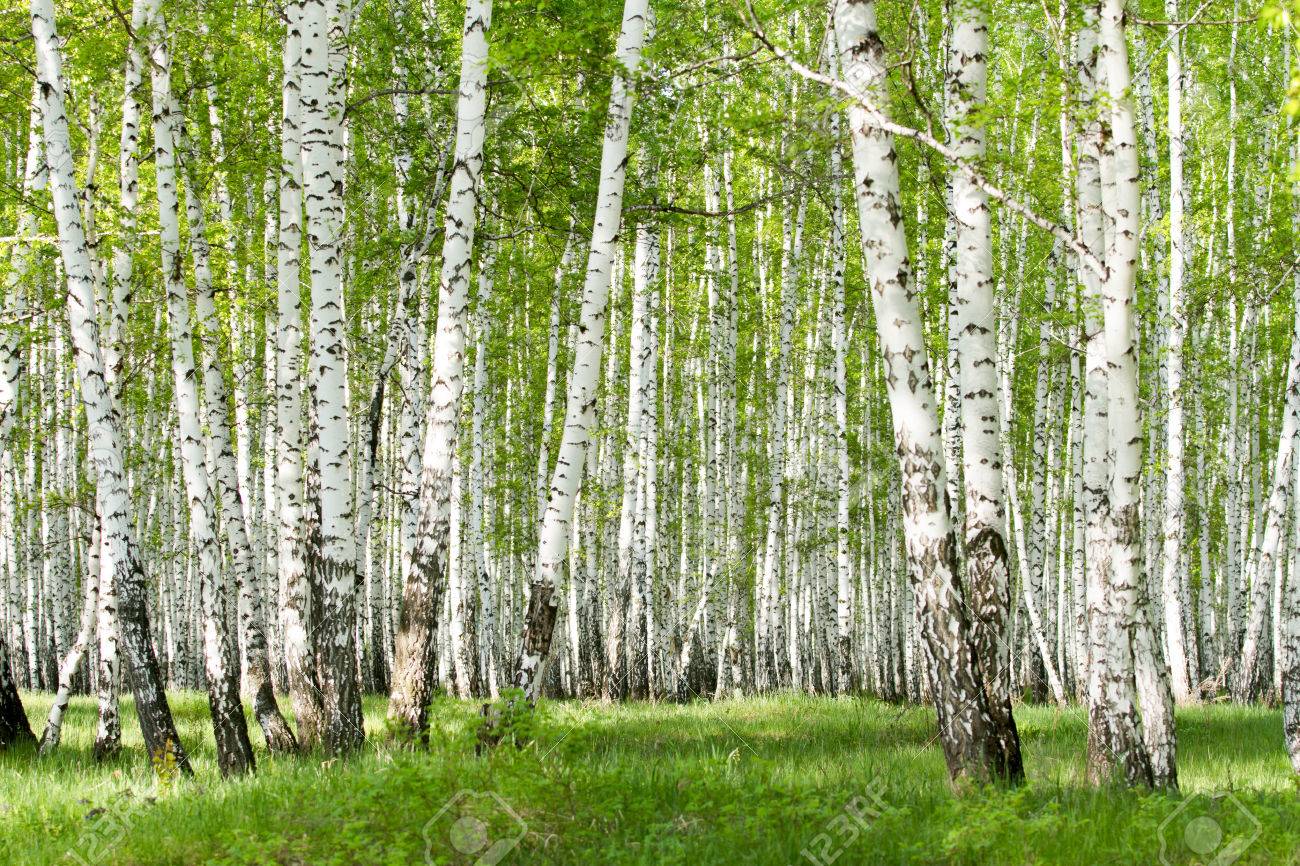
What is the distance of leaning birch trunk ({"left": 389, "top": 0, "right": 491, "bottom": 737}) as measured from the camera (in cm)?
736

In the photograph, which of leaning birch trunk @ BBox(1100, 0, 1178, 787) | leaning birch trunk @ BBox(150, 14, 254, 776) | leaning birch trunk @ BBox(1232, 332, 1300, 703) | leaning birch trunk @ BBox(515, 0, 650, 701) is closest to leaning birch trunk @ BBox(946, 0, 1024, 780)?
leaning birch trunk @ BBox(1100, 0, 1178, 787)

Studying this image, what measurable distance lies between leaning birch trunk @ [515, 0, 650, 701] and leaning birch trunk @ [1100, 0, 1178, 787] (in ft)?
10.8

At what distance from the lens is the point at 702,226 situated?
1379 centimetres

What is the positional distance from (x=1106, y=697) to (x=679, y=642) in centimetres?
1397

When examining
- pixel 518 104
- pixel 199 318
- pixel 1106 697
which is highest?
pixel 518 104

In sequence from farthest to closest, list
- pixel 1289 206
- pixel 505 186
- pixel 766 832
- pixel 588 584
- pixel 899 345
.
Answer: pixel 588 584 < pixel 1289 206 < pixel 505 186 < pixel 899 345 < pixel 766 832

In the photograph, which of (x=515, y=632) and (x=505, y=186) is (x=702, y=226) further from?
(x=515, y=632)

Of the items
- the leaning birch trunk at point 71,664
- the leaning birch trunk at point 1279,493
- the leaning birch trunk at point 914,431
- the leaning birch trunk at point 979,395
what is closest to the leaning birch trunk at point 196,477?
the leaning birch trunk at point 71,664

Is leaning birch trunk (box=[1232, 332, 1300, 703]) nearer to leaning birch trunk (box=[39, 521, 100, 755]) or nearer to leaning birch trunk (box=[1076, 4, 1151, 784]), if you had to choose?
leaning birch trunk (box=[1076, 4, 1151, 784])

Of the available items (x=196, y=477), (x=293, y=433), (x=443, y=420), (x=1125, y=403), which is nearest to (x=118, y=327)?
(x=293, y=433)

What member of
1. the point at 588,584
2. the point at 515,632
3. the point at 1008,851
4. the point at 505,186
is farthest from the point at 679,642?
the point at 1008,851

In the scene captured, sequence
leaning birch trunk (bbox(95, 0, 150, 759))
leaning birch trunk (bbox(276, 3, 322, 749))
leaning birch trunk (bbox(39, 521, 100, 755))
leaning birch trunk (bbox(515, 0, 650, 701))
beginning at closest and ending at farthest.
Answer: leaning birch trunk (bbox(515, 0, 650, 701)) < leaning birch trunk (bbox(276, 3, 322, 749)) < leaning birch trunk (bbox(95, 0, 150, 759)) < leaning birch trunk (bbox(39, 521, 100, 755))

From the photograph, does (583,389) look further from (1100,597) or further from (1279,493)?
(1279,493)

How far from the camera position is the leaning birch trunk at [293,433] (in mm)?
8039
